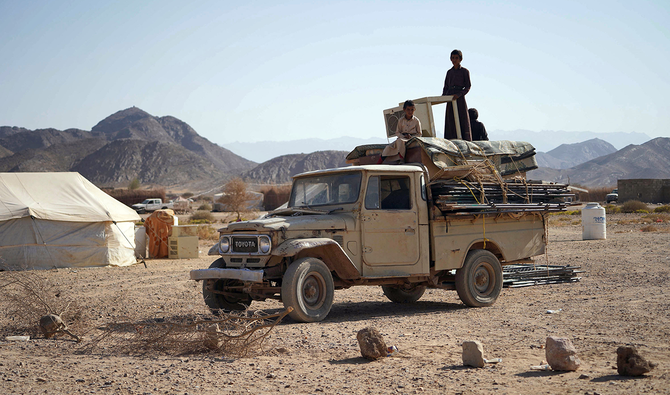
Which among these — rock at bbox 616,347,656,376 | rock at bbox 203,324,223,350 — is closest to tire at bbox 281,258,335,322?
rock at bbox 203,324,223,350

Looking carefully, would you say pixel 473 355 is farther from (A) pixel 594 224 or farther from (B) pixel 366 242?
(A) pixel 594 224

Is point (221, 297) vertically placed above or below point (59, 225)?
below

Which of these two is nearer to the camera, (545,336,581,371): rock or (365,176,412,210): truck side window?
(545,336,581,371): rock

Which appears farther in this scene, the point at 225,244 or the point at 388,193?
the point at 388,193

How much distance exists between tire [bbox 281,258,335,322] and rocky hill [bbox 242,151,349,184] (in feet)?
406

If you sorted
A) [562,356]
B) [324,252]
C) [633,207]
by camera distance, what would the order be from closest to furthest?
[562,356], [324,252], [633,207]

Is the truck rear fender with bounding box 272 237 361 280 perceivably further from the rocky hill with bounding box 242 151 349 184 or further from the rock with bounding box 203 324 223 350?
the rocky hill with bounding box 242 151 349 184

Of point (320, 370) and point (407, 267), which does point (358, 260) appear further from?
point (320, 370)

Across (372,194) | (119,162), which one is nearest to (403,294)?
(372,194)

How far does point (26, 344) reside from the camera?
6.99 metres

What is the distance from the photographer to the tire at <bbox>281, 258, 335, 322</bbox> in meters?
7.60

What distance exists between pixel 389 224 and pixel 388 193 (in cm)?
47

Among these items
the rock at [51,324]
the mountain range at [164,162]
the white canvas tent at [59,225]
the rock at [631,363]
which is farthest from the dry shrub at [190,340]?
the mountain range at [164,162]

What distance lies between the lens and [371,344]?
595 cm
